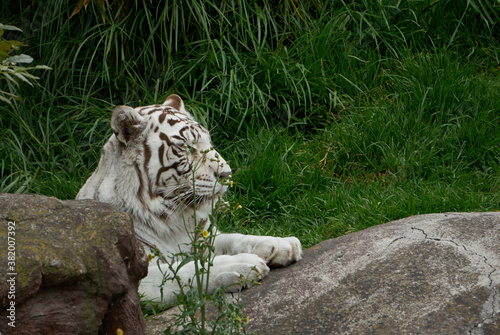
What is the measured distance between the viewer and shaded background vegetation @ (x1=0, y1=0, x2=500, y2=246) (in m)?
4.75

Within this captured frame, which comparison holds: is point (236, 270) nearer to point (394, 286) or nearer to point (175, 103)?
point (394, 286)

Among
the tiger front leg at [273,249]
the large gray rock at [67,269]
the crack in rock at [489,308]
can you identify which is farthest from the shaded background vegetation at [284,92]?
the large gray rock at [67,269]

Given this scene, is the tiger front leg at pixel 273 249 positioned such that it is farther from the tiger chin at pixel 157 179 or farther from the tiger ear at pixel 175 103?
the tiger ear at pixel 175 103

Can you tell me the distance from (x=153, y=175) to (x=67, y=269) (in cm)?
130

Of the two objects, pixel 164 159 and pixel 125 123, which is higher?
pixel 125 123

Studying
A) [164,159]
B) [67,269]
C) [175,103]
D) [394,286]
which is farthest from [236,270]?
[175,103]

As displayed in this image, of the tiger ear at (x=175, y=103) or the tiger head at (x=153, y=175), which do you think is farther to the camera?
the tiger ear at (x=175, y=103)

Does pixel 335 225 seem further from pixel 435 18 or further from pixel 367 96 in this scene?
pixel 435 18

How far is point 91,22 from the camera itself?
231 inches

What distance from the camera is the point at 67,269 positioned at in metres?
2.08

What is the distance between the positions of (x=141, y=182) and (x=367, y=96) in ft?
9.19

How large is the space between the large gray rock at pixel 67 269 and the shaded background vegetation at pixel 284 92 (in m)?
2.08

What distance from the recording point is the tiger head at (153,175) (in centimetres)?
331

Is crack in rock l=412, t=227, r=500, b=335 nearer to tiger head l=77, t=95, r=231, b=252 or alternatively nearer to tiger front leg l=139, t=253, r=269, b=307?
tiger front leg l=139, t=253, r=269, b=307
